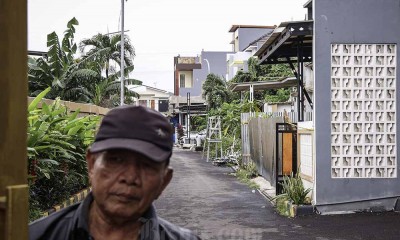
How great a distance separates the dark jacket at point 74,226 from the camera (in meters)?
1.61

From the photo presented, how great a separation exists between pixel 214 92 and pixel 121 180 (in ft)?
119

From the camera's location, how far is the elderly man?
1616 millimetres

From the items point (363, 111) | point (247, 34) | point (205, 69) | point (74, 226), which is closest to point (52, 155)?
point (363, 111)

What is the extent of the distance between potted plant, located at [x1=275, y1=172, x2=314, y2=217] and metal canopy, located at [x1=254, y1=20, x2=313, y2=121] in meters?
1.85

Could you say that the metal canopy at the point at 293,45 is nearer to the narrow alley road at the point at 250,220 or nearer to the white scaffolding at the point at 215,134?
the narrow alley road at the point at 250,220

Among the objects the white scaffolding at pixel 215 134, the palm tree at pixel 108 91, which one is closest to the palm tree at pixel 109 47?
the palm tree at pixel 108 91

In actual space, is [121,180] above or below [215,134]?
above

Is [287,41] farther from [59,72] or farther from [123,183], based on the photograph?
[123,183]

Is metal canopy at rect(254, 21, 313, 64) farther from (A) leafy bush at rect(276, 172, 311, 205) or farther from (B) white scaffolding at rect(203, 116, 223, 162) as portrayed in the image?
(B) white scaffolding at rect(203, 116, 223, 162)

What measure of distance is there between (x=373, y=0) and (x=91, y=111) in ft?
26.5

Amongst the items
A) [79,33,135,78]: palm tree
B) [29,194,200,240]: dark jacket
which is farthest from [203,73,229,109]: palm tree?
[29,194,200,240]: dark jacket

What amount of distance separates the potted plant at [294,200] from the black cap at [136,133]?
9.52m

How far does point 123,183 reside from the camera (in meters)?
1.62

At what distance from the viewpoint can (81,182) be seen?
11.7 m
